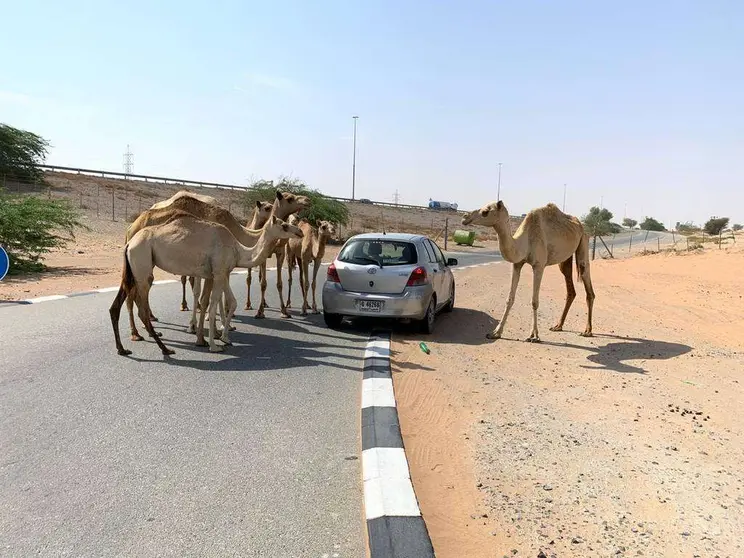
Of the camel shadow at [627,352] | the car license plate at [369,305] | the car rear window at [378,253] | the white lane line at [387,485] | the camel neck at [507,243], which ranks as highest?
the camel neck at [507,243]

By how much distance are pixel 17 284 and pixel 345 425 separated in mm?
12863

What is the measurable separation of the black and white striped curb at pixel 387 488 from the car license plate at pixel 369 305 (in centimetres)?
359

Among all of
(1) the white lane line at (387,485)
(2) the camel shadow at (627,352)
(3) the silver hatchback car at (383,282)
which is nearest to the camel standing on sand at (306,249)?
(3) the silver hatchback car at (383,282)

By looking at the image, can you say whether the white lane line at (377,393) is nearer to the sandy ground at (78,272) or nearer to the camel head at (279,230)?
the camel head at (279,230)

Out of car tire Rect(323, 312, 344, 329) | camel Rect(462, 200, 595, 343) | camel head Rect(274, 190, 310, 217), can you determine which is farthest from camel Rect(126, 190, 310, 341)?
camel Rect(462, 200, 595, 343)

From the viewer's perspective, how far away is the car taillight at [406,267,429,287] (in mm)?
10289

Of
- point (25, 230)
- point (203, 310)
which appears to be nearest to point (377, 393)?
point (203, 310)

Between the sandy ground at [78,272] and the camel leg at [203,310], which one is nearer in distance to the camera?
the camel leg at [203,310]

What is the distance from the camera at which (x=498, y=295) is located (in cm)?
1702

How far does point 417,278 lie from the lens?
33.9ft

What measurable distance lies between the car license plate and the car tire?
27.0 inches

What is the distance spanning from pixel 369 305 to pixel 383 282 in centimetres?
46

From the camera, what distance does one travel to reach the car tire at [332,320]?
35.8 ft

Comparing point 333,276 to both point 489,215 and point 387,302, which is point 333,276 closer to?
point 387,302
